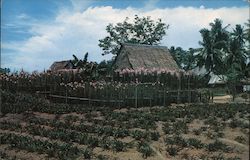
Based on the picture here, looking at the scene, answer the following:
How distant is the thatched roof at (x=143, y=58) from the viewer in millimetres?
34281

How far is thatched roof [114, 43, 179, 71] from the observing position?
34.3 m

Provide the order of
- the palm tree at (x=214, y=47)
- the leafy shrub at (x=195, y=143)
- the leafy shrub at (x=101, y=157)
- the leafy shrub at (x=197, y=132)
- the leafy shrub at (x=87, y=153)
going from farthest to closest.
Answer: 1. the palm tree at (x=214, y=47)
2. the leafy shrub at (x=197, y=132)
3. the leafy shrub at (x=195, y=143)
4. the leafy shrub at (x=87, y=153)
5. the leafy shrub at (x=101, y=157)

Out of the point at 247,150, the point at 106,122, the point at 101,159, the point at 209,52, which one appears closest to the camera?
the point at 101,159

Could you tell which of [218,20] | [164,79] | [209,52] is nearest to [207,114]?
[164,79]

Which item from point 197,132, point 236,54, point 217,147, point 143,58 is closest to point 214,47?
point 236,54

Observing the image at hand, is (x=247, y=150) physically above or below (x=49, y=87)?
below

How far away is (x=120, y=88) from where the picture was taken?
72.2ft

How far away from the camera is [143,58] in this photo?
34938 millimetres

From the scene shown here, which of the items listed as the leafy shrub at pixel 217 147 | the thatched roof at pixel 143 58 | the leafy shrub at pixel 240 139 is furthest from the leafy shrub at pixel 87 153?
the thatched roof at pixel 143 58

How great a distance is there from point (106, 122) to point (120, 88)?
7.30 m

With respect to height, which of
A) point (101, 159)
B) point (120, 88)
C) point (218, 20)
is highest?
point (218, 20)

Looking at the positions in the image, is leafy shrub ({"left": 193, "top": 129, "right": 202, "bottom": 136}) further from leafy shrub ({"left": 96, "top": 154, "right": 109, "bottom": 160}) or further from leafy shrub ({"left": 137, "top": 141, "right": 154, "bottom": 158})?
leafy shrub ({"left": 96, "top": 154, "right": 109, "bottom": 160})

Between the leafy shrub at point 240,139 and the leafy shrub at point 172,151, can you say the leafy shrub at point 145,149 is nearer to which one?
the leafy shrub at point 172,151

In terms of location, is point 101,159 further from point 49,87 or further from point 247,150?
point 49,87
